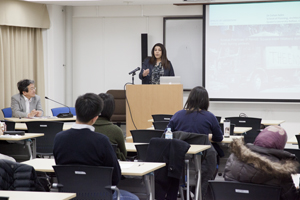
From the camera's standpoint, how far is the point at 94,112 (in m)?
3.27

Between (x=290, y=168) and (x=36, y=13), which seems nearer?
(x=290, y=168)

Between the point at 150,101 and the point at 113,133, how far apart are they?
3.59 meters

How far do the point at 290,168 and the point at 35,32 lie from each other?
25.5 ft

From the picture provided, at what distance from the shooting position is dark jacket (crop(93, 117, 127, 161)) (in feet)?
13.3

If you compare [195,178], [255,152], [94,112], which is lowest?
[195,178]

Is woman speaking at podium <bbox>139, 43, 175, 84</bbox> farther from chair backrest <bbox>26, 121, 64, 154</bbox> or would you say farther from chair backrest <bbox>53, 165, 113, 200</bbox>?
chair backrest <bbox>53, 165, 113, 200</bbox>

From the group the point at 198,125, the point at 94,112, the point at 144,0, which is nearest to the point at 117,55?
the point at 144,0

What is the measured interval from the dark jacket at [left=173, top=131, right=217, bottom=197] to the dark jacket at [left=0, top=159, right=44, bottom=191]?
2.05m

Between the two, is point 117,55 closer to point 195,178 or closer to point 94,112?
point 195,178

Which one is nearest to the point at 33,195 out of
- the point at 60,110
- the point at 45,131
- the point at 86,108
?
the point at 86,108

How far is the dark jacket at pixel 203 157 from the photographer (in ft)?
15.2

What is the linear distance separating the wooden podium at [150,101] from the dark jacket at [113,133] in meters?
3.46

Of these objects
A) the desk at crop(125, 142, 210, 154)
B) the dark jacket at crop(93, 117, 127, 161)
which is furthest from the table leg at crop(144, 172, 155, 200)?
the desk at crop(125, 142, 210, 154)

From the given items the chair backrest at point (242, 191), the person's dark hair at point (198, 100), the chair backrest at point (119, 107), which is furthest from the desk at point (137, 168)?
the chair backrest at point (119, 107)
